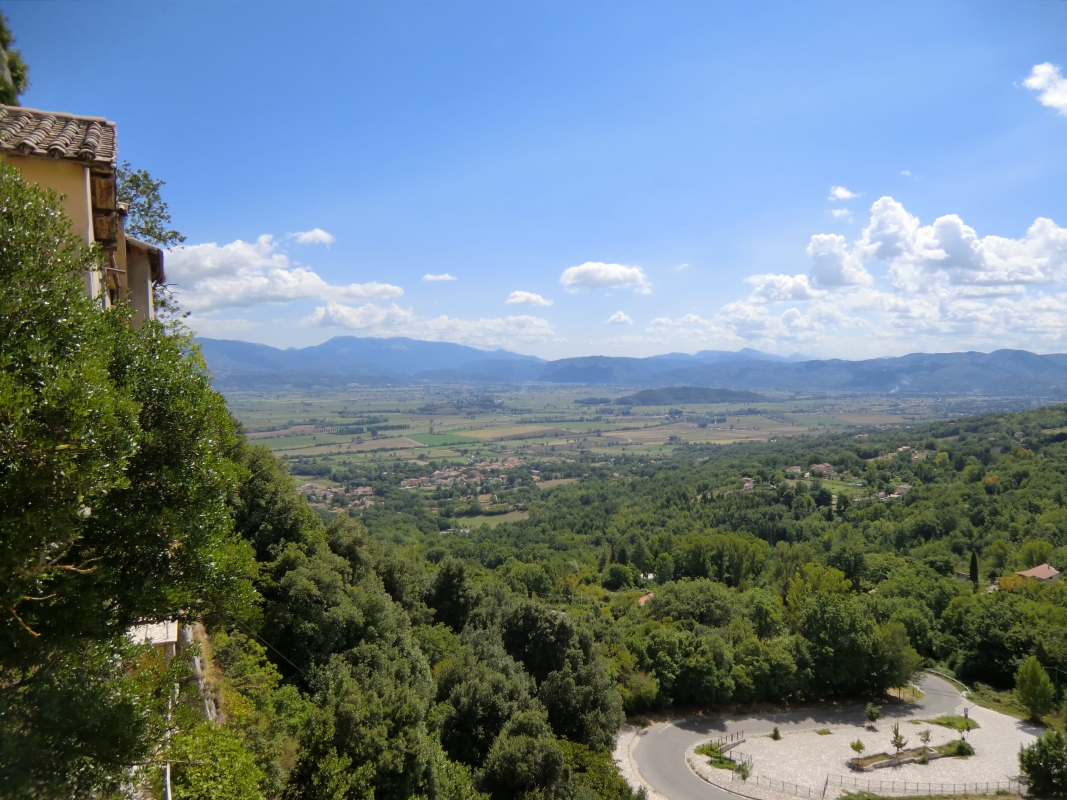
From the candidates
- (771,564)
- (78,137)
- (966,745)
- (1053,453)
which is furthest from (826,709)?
(1053,453)

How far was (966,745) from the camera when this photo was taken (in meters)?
23.5

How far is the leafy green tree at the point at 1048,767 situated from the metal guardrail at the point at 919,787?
3.17 ft

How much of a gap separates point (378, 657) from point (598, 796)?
22.9 ft

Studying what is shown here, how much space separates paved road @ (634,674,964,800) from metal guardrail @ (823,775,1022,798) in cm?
449

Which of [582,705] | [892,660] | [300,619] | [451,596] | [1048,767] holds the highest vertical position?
[300,619]

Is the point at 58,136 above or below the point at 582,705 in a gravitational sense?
above

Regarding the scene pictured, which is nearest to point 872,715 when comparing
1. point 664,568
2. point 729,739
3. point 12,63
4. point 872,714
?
point 872,714

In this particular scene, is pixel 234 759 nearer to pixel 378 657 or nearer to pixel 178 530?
pixel 178 530

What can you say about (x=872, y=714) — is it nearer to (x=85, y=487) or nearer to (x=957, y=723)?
(x=957, y=723)

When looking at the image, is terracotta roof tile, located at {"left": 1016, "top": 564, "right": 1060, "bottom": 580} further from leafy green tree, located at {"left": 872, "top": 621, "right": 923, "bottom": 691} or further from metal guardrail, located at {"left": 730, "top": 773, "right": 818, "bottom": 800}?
metal guardrail, located at {"left": 730, "top": 773, "right": 818, "bottom": 800}

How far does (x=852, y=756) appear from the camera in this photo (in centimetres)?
2322

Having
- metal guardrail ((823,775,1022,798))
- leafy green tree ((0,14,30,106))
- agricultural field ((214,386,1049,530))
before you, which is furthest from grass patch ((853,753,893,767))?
agricultural field ((214,386,1049,530))

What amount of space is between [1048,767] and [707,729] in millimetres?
11814

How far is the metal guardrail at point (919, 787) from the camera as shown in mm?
20484
